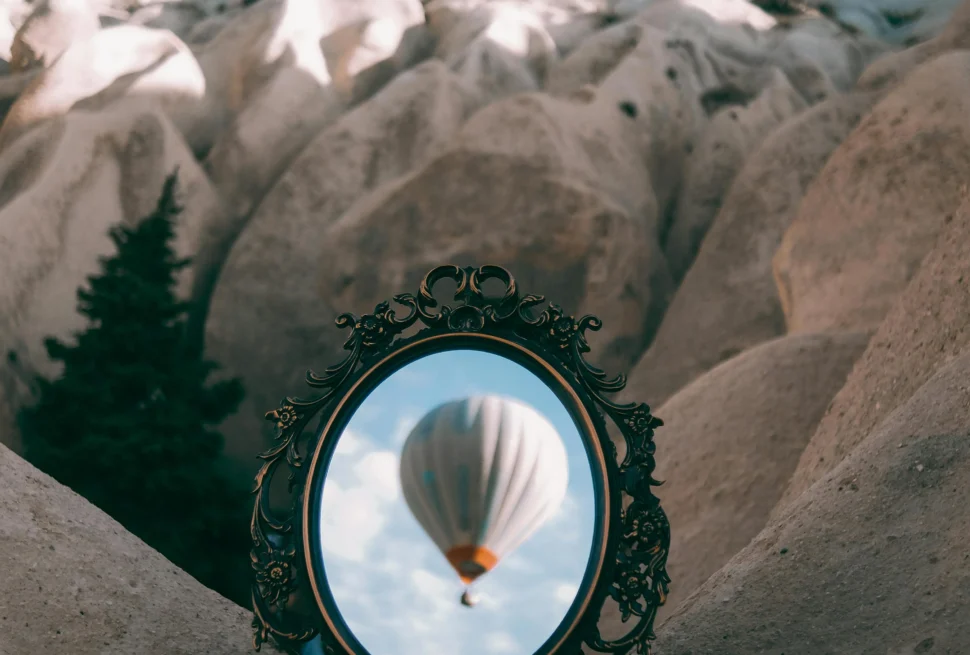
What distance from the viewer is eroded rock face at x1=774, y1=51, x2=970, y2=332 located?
28.8 feet

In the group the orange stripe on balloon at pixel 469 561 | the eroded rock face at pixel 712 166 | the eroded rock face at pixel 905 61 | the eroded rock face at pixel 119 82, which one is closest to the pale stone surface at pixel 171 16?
the eroded rock face at pixel 119 82

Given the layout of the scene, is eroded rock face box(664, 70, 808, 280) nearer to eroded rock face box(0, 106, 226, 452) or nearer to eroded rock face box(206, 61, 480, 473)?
eroded rock face box(206, 61, 480, 473)

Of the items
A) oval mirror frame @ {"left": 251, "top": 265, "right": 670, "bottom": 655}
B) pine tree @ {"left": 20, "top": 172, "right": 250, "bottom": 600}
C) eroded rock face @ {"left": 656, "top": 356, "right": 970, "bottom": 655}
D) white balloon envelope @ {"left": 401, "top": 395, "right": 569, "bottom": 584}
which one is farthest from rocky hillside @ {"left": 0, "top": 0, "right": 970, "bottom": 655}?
white balloon envelope @ {"left": 401, "top": 395, "right": 569, "bottom": 584}

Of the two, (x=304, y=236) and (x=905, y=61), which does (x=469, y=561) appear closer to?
A: (x=304, y=236)

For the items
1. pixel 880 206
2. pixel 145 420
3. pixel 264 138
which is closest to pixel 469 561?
pixel 880 206

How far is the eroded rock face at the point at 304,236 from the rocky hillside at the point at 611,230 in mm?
38

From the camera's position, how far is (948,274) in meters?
5.55

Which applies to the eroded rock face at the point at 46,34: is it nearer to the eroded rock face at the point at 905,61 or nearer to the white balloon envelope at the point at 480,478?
the eroded rock face at the point at 905,61

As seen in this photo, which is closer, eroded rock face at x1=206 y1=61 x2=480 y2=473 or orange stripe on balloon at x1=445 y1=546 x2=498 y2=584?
orange stripe on balloon at x1=445 y1=546 x2=498 y2=584

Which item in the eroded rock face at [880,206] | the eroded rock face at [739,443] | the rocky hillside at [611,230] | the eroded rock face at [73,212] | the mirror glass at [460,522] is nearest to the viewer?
the mirror glass at [460,522]

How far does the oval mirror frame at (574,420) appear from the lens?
3426 mm

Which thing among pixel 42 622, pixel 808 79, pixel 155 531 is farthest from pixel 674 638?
pixel 808 79

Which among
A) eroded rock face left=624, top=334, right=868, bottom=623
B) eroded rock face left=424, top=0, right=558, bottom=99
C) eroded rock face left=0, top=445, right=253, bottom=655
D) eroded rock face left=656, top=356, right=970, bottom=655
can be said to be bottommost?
eroded rock face left=424, top=0, right=558, bottom=99

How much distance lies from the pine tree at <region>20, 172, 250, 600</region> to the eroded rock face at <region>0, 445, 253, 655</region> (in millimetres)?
5028
